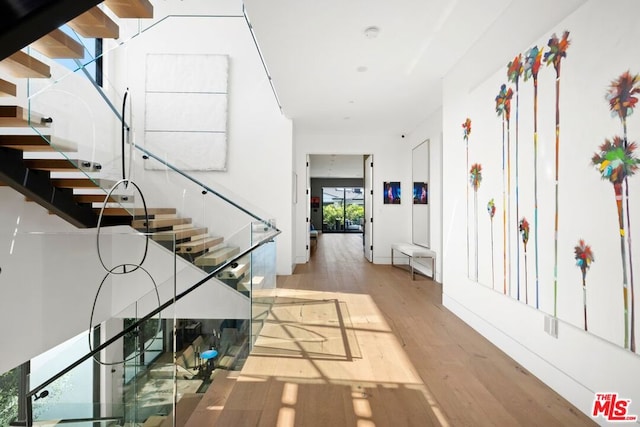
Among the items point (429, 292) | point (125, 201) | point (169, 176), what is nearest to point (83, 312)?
point (125, 201)

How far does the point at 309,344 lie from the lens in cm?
338

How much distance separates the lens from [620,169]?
1925mm

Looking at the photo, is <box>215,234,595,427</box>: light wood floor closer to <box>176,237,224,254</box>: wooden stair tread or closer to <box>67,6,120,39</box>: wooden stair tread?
<box>176,237,224,254</box>: wooden stair tread

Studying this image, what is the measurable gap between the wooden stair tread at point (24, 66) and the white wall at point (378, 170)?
547 cm

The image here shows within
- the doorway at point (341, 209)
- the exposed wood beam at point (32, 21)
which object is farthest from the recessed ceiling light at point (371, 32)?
the doorway at point (341, 209)

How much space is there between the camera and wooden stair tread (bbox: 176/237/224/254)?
16.1 feet

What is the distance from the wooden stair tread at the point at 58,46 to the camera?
106 inches

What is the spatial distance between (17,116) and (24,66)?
563 millimetres

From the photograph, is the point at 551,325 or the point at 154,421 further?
the point at 551,325

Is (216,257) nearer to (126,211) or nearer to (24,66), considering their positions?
(126,211)

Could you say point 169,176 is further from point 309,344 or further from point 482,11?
point 482,11

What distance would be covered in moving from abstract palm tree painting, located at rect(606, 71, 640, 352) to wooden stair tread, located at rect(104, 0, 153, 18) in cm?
350
